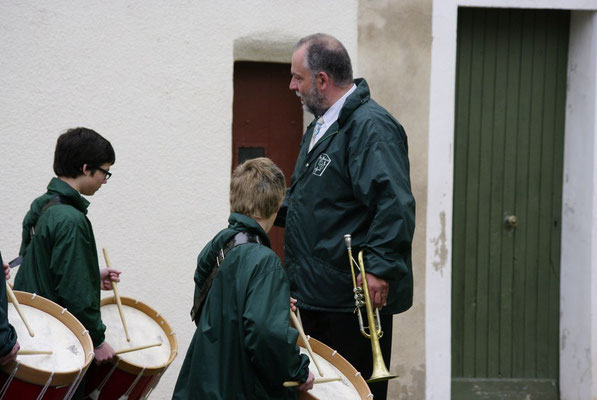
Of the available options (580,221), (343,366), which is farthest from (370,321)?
(580,221)

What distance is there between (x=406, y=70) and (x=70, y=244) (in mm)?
2990

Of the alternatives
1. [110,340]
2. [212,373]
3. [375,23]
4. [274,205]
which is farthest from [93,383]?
[375,23]

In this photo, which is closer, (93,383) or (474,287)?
(93,383)

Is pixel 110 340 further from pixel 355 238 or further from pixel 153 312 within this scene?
pixel 355 238

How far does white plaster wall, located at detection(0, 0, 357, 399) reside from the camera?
241 inches

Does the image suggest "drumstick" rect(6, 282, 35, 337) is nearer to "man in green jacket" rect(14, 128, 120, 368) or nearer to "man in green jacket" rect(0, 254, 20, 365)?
"man in green jacket" rect(0, 254, 20, 365)

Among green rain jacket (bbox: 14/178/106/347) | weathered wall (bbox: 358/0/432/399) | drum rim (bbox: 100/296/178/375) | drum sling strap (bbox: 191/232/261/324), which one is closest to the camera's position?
drum sling strap (bbox: 191/232/261/324)

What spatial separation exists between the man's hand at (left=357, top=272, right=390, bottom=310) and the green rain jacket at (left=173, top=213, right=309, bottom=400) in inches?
29.0

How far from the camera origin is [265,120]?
6.78 m

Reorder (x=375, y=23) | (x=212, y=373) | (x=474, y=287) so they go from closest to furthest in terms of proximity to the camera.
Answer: (x=212, y=373)
(x=375, y=23)
(x=474, y=287)

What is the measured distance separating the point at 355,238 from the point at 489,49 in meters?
2.80

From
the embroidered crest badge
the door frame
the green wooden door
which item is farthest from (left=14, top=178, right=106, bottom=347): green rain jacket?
the green wooden door

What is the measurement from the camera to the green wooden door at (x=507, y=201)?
22.5ft

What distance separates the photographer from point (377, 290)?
14.3 feet
